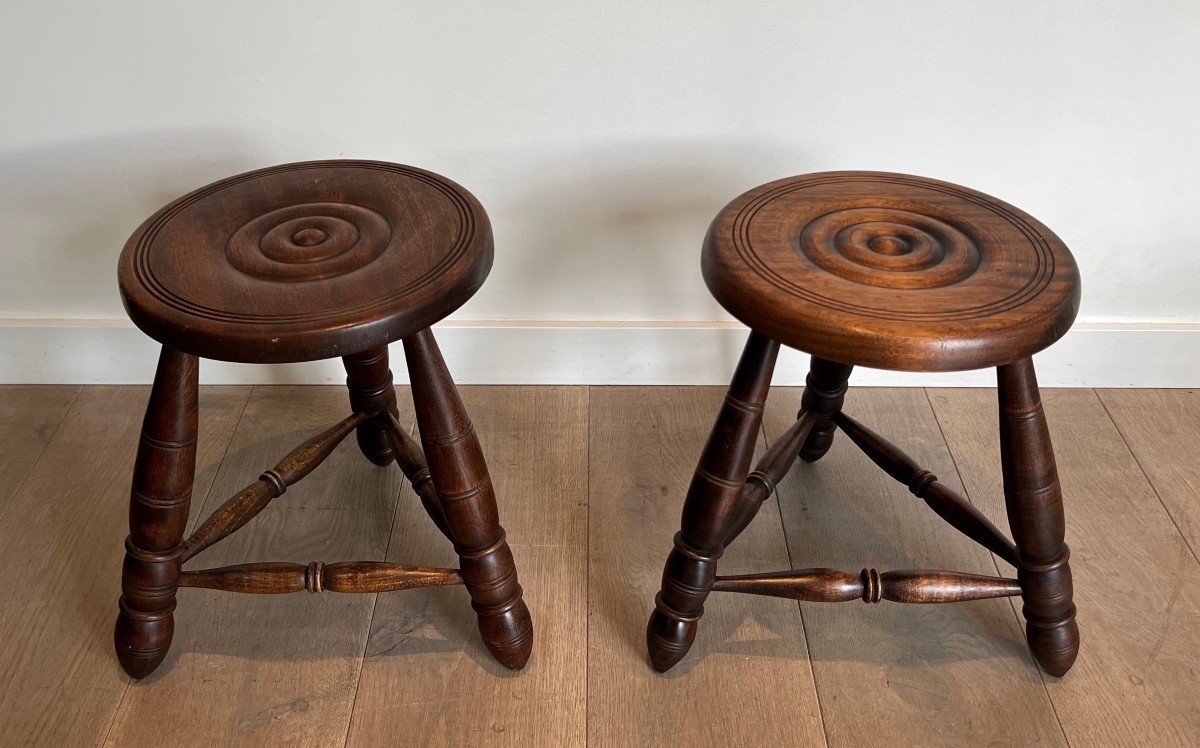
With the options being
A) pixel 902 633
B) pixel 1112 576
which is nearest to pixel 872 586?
pixel 902 633

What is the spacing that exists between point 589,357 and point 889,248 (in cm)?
61

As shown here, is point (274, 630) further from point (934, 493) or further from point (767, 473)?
point (934, 493)

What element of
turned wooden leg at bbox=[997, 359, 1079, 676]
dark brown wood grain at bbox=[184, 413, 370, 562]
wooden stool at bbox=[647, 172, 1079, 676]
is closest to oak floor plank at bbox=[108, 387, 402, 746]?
dark brown wood grain at bbox=[184, 413, 370, 562]

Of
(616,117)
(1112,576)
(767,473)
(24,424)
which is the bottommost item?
(24,424)

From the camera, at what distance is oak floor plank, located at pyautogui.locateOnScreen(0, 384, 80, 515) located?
1.28 metres

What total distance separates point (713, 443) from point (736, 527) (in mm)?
132

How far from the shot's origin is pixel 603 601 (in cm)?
110

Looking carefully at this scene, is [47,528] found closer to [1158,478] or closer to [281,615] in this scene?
[281,615]

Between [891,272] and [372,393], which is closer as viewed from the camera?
[891,272]

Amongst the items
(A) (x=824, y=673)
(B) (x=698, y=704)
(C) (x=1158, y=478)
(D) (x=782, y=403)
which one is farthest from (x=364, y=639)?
(C) (x=1158, y=478)

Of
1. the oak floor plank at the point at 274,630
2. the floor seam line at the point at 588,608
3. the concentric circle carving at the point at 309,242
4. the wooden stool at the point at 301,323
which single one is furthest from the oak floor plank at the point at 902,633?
the concentric circle carving at the point at 309,242

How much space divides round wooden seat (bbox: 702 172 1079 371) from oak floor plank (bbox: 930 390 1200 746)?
425 mm

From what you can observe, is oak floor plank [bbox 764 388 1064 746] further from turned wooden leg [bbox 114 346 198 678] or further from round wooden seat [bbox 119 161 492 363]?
turned wooden leg [bbox 114 346 198 678]

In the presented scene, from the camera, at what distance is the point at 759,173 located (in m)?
1.24
